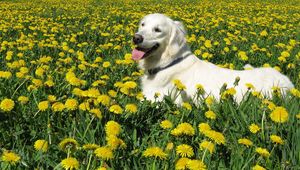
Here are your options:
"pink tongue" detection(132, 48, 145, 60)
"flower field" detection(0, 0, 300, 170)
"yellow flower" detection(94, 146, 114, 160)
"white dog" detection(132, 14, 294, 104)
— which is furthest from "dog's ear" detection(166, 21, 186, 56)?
"yellow flower" detection(94, 146, 114, 160)

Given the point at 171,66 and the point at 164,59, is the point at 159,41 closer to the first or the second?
the point at 164,59

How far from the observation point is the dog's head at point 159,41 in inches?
178

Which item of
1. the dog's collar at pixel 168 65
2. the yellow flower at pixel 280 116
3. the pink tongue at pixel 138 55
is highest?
the yellow flower at pixel 280 116

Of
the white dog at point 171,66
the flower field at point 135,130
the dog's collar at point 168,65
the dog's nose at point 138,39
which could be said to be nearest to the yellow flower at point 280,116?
the flower field at point 135,130

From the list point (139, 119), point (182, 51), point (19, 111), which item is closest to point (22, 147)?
point (19, 111)

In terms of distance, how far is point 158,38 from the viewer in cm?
455

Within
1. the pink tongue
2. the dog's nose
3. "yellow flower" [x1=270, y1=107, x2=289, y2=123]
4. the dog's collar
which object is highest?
the dog's nose

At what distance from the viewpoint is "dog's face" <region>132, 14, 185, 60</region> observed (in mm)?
4512

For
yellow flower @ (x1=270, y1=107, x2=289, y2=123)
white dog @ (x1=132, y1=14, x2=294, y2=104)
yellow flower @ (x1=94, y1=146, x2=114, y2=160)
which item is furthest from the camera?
white dog @ (x1=132, y1=14, x2=294, y2=104)

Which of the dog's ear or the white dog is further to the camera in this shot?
the dog's ear

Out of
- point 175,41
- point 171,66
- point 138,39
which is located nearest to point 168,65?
point 171,66

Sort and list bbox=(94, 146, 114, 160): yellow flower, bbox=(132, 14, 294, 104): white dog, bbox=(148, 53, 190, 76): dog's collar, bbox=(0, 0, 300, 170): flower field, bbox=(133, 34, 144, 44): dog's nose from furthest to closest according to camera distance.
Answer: bbox=(148, 53, 190, 76): dog's collar, bbox=(133, 34, 144, 44): dog's nose, bbox=(132, 14, 294, 104): white dog, bbox=(0, 0, 300, 170): flower field, bbox=(94, 146, 114, 160): yellow flower

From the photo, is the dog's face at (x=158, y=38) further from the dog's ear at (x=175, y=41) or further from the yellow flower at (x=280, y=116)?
the yellow flower at (x=280, y=116)

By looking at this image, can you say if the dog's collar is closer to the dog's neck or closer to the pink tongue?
the dog's neck
